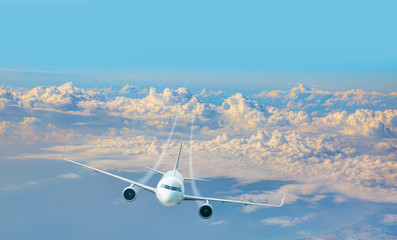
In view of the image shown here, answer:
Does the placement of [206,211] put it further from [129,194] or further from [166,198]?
[129,194]

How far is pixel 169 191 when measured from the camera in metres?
70.2

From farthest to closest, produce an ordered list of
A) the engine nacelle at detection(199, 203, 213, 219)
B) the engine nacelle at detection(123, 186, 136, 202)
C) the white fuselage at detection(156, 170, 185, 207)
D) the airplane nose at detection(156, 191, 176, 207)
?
1. the engine nacelle at detection(123, 186, 136, 202)
2. the engine nacelle at detection(199, 203, 213, 219)
3. the white fuselage at detection(156, 170, 185, 207)
4. the airplane nose at detection(156, 191, 176, 207)

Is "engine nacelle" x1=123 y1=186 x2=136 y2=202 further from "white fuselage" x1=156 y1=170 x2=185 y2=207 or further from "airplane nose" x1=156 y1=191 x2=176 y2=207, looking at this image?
"airplane nose" x1=156 y1=191 x2=176 y2=207

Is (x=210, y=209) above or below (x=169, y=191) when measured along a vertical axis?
below

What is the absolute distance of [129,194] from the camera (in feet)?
249

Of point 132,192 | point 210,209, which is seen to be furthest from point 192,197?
point 132,192

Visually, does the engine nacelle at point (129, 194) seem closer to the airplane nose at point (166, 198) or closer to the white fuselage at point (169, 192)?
the white fuselage at point (169, 192)

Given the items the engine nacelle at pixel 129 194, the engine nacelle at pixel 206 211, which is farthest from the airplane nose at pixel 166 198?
the engine nacelle at pixel 129 194

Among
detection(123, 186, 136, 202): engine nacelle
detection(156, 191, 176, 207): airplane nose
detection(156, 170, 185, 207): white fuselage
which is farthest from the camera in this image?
detection(123, 186, 136, 202): engine nacelle

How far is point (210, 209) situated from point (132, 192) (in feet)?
52.2

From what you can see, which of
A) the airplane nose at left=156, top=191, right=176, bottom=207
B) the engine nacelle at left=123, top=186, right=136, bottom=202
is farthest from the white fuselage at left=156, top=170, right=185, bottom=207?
the engine nacelle at left=123, top=186, right=136, bottom=202

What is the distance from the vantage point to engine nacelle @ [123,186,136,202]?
7562 centimetres

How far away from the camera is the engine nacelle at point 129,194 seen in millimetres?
75625

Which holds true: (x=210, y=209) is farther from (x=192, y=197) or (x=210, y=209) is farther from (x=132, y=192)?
(x=132, y=192)
